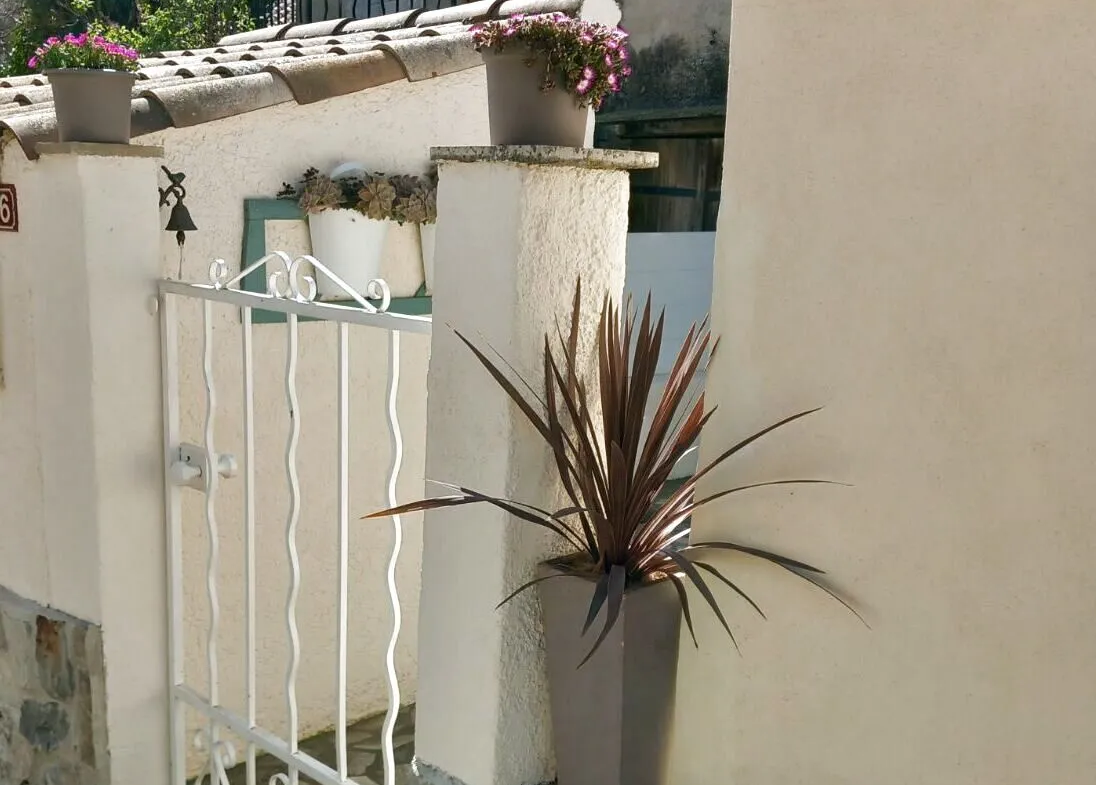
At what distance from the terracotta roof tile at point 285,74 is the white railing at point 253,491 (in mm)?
602

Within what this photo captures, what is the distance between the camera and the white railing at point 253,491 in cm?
234

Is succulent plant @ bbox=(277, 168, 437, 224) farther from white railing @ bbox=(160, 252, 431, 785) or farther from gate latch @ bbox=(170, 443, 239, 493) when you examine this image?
gate latch @ bbox=(170, 443, 239, 493)

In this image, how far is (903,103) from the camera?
1.71m

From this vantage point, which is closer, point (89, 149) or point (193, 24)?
point (89, 149)

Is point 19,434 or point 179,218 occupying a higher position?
point 179,218

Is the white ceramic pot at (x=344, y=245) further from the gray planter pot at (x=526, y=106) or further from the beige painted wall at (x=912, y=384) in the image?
the beige painted wall at (x=912, y=384)

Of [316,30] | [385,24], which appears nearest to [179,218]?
[385,24]

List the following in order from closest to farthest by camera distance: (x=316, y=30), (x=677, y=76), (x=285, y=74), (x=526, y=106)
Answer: (x=526, y=106) < (x=285, y=74) < (x=316, y=30) < (x=677, y=76)

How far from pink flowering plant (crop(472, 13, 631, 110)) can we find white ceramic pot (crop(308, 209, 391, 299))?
6.29 feet

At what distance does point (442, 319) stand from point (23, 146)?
56.6 inches

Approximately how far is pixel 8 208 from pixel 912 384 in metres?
2.46

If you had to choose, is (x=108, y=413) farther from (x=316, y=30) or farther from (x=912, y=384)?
(x=316, y=30)

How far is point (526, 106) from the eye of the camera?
199 cm

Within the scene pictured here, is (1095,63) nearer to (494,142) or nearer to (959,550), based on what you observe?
(959,550)
